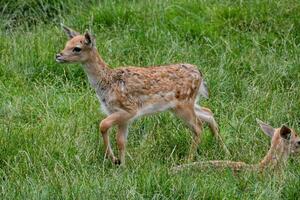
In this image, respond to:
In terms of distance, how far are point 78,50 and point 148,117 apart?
1.01 meters

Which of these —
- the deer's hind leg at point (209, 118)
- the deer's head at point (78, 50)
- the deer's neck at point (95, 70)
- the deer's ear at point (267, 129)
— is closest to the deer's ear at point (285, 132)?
the deer's ear at point (267, 129)

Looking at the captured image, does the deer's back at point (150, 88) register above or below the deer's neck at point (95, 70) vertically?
below

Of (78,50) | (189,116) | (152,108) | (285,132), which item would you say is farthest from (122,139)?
(285,132)

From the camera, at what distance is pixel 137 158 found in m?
9.26

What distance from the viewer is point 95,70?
32.2ft

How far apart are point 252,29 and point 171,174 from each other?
4689 mm

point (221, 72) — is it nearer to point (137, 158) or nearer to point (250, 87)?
point (250, 87)

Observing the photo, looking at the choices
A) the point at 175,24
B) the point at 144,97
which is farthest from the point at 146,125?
the point at 175,24

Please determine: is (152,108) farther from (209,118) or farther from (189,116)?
(209,118)

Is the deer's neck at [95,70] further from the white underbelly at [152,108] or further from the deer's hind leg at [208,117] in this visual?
the deer's hind leg at [208,117]

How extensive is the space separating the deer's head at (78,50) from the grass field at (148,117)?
618mm

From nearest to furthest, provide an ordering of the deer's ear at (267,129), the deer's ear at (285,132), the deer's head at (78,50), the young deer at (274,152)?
the young deer at (274,152)
the deer's ear at (285,132)
the deer's ear at (267,129)
the deer's head at (78,50)

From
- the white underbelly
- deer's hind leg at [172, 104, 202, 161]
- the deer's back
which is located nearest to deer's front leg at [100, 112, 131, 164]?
the deer's back

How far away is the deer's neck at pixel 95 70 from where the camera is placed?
32.0 feet
